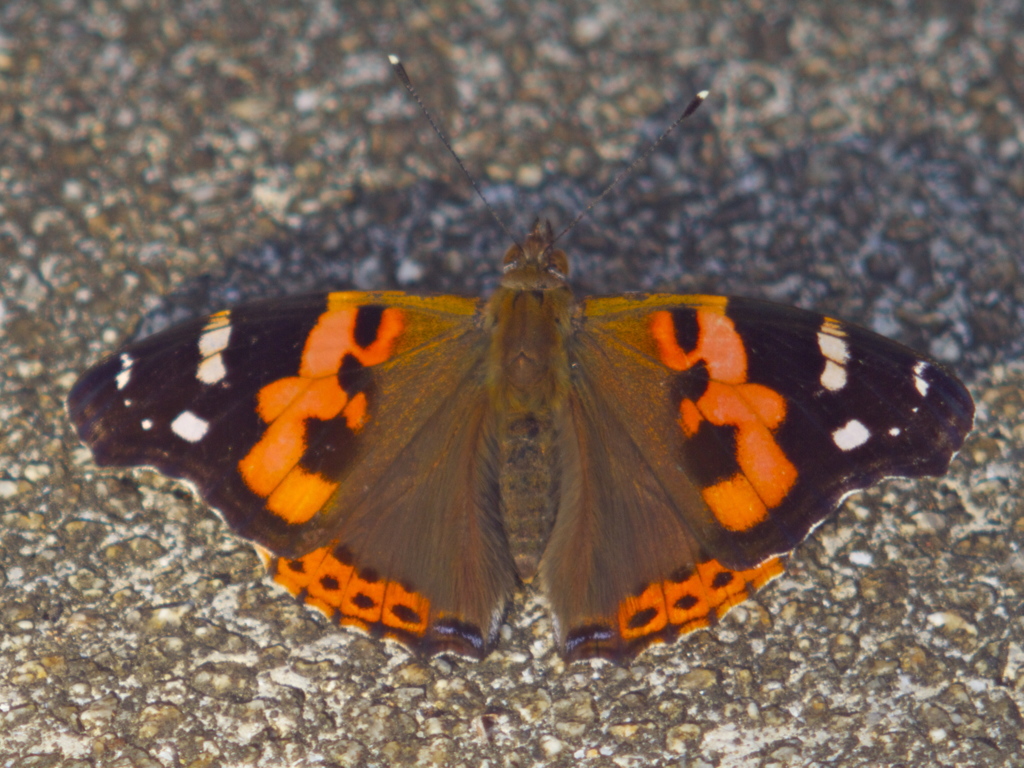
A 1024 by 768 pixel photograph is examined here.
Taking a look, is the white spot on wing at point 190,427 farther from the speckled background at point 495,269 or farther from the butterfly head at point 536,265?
the butterfly head at point 536,265

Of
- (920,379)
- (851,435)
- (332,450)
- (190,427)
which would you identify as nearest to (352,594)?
(332,450)

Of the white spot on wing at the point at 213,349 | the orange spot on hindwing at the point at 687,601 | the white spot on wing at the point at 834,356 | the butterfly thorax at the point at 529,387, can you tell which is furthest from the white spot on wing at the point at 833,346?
the white spot on wing at the point at 213,349

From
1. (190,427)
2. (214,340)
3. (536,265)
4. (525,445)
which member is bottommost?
(525,445)

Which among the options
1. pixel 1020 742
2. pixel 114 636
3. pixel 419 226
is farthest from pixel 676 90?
pixel 114 636

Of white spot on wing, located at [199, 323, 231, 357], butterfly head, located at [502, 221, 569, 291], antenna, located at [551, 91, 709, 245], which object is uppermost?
antenna, located at [551, 91, 709, 245]

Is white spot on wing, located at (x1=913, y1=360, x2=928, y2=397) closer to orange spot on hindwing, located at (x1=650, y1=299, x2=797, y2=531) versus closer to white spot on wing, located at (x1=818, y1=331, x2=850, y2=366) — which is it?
white spot on wing, located at (x1=818, y1=331, x2=850, y2=366)

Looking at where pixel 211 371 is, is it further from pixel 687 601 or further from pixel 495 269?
pixel 687 601

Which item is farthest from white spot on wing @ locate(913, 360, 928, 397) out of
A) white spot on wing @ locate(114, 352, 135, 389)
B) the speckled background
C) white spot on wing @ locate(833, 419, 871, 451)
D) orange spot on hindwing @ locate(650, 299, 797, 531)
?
white spot on wing @ locate(114, 352, 135, 389)
